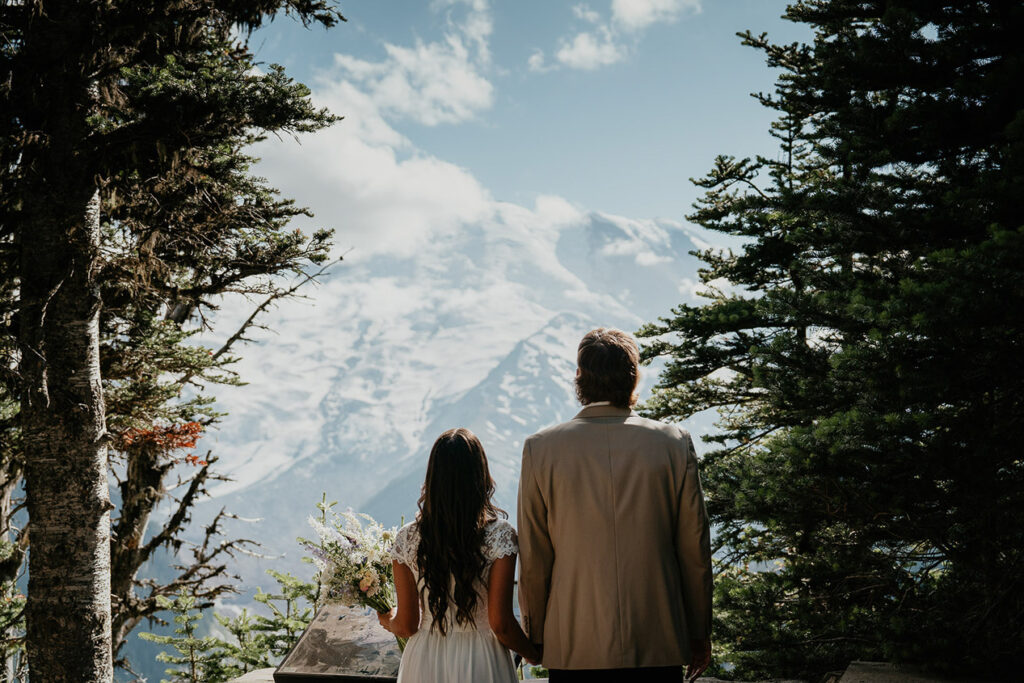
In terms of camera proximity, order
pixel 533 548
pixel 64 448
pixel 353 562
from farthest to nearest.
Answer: pixel 64 448 < pixel 353 562 < pixel 533 548

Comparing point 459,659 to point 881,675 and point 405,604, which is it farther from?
point 881,675

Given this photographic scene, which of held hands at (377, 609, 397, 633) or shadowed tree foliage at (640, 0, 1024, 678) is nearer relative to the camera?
held hands at (377, 609, 397, 633)

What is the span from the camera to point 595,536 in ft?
8.75

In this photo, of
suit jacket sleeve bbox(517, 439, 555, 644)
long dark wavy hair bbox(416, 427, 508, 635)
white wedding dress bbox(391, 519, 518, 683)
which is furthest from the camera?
white wedding dress bbox(391, 519, 518, 683)

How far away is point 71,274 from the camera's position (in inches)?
260

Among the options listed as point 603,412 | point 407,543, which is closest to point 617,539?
point 603,412

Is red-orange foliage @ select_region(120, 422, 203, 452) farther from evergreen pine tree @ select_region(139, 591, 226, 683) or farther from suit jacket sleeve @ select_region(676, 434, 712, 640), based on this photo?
suit jacket sleeve @ select_region(676, 434, 712, 640)

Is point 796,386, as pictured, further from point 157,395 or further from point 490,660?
point 157,395

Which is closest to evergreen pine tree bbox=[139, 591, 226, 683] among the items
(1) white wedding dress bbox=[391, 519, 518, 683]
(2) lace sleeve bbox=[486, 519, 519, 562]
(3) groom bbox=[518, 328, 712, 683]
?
(1) white wedding dress bbox=[391, 519, 518, 683]

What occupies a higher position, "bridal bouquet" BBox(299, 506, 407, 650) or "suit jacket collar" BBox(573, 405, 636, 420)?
"suit jacket collar" BBox(573, 405, 636, 420)

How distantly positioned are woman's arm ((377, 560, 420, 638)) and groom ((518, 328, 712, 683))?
0.57 metres

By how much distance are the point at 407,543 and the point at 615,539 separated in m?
0.90

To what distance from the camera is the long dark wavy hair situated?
289cm

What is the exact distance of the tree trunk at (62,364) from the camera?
20.8 feet
